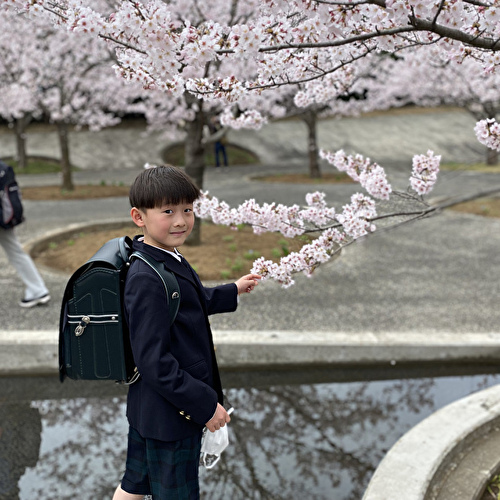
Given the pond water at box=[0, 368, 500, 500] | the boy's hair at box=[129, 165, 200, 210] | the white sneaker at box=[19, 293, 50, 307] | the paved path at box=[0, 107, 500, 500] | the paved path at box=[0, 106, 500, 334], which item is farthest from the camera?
the white sneaker at box=[19, 293, 50, 307]

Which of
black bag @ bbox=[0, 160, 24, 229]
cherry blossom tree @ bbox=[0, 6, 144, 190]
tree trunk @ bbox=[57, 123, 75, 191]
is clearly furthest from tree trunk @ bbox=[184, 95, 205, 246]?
tree trunk @ bbox=[57, 123, 75, 191]

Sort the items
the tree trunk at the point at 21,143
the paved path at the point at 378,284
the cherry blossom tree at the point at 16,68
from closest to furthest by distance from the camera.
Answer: the paved path at the point at 378,284 → the cherry blossom tree at the point at 16,68 → the tree trunk at the point at 21,143

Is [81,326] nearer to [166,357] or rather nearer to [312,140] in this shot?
[166,357]

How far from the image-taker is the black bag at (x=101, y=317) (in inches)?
76.7

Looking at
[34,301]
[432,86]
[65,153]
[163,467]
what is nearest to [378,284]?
[34,301]

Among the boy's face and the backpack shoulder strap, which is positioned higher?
the boy's face

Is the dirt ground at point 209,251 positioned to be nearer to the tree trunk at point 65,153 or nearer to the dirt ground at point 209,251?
the dirt ground at point 209,251

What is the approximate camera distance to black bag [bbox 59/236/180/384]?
1949 millimetres

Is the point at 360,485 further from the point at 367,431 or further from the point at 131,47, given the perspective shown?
the point at 131,47

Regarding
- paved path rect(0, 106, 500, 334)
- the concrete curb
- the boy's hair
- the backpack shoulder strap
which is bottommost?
paved path rect(0, 106, 500, 334)

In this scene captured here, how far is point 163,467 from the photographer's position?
79.7 inches

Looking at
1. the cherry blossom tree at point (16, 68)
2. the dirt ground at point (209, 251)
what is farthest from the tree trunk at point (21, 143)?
the dirt ground at point (209, 251)

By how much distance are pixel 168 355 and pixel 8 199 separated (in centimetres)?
363

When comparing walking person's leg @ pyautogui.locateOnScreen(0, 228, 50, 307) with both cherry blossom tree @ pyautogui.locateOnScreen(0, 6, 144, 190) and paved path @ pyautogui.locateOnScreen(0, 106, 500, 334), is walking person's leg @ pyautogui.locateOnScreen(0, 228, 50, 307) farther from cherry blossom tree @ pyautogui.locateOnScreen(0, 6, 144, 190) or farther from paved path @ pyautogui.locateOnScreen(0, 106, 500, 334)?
cherry blossom tree @ pyautogui.locateOnScreen(0, 6, 144, 190)
